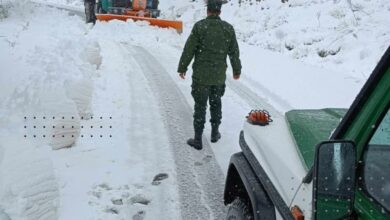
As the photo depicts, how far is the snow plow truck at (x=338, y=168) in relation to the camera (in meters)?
1.48

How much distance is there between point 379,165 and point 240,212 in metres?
1.12

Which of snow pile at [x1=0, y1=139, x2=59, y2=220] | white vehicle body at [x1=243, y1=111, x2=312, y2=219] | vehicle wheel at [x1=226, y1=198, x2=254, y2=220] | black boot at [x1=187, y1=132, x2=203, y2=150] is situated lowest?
black boot at [x1=187, y1=132, x2=203, y2=150]

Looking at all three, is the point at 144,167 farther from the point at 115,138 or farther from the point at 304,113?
the point at 304,113

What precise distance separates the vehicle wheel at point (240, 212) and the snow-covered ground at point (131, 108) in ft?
4.67

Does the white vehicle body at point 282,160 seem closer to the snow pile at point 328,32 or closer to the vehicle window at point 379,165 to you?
the vehicle window at point 379,165

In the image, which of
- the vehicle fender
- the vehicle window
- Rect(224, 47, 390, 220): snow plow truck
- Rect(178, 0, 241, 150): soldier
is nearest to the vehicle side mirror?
Rect(224, 47, 390, 220): snow plow truck

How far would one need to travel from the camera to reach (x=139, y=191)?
4.55 metres

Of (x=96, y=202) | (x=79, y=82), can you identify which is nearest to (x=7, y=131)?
(x=96, y=202)

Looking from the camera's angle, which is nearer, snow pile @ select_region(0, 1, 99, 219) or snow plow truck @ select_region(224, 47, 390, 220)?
snow plow truck @ select_region(224, 47, 390, 220)

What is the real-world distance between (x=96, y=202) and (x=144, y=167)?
96 cm

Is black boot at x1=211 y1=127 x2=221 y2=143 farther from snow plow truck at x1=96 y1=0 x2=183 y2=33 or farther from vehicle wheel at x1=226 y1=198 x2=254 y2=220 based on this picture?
snow plow truck at x1=96 y1=0 x2=183 y2=33

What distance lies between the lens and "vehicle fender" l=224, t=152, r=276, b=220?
7.38 feet

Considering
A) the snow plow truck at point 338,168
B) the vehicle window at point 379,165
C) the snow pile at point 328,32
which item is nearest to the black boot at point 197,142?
the snow plow truck at point 338,168

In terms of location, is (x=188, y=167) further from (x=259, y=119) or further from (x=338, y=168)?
(x=338, y=168)
